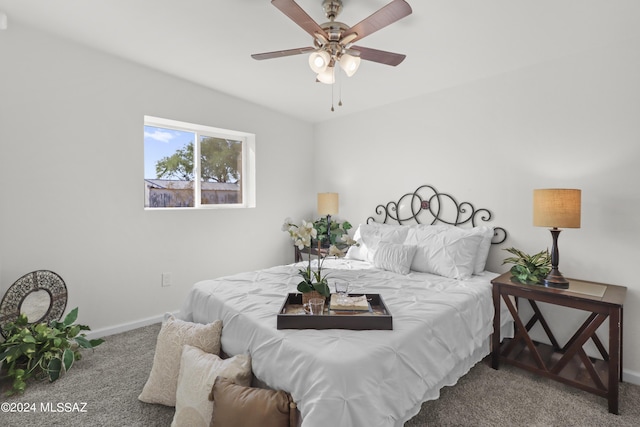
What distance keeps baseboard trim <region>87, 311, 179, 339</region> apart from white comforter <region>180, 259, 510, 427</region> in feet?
3.62

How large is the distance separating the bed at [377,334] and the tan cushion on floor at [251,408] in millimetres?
63

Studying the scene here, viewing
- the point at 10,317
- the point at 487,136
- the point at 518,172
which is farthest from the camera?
the point at 487,136

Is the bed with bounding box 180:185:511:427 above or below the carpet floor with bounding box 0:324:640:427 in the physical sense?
above

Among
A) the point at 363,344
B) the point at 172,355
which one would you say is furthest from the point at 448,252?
the point at 172,355

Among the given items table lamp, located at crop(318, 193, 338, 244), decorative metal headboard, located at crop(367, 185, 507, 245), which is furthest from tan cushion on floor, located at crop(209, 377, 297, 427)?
table lamp, located at crop(318, 193, 338, 244)

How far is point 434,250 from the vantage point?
271 cm

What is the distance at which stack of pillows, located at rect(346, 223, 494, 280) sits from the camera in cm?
258

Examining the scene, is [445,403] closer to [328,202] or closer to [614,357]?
[614,357]

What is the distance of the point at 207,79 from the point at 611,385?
3.90 metres

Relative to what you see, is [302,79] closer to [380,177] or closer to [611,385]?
[380,177]

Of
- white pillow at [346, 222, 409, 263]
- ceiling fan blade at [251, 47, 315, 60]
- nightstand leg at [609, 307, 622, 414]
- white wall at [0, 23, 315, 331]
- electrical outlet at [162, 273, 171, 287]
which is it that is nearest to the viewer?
nightstand leg at [609, 307, 622, 414]

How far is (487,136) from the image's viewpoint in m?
2.84

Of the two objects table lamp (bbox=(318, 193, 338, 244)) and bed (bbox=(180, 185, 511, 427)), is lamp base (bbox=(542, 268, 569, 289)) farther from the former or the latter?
table lamp (bbox=(318, 193, 338, 244))

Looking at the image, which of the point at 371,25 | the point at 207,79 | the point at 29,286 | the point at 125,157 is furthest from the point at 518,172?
the point at 29,286
